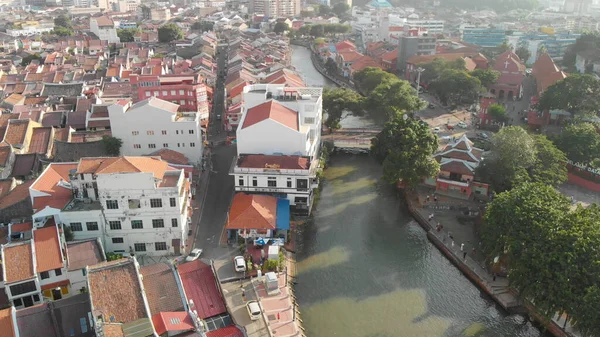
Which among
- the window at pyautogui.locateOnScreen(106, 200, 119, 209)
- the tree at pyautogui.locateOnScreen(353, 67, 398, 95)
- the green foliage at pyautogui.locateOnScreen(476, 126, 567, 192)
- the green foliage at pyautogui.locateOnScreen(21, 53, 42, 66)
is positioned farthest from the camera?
the green foliage at pyautogui.locateOnScreen(21, 53, 42, 66)

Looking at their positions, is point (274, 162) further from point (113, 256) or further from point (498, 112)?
point (498, 112)

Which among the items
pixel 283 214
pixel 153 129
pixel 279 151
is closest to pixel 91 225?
pixel 283 214

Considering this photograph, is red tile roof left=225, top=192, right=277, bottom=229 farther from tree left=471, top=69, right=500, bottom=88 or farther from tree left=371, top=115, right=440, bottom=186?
tree left=471, top=69, right=500, bottom=88

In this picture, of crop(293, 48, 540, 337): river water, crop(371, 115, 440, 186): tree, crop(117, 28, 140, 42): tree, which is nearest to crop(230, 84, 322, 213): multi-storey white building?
crop(293, 48, 540, 337): river water

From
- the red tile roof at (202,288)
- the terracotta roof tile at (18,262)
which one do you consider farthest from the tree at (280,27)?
the terracotta roof tile at (18,262)

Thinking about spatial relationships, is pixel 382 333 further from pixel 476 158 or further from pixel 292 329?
pixel 476 158
